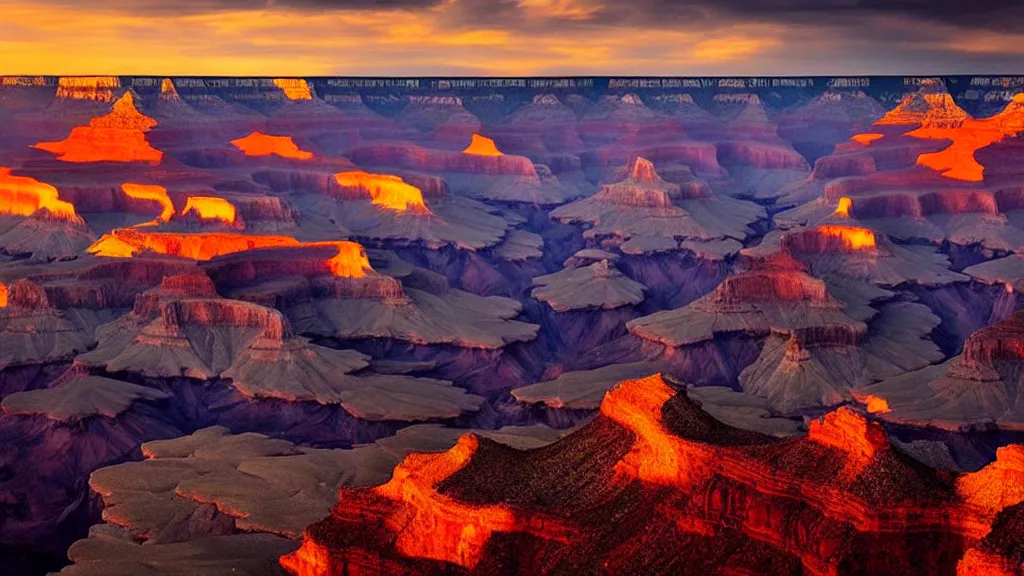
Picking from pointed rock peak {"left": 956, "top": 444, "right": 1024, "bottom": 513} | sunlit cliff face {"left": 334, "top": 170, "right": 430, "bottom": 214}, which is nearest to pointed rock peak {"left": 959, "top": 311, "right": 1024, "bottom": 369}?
pointed rock peak {"left": 956, "top": 444, "right": 1024, "bottom": 513}

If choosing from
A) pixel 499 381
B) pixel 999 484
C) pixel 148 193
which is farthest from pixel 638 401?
Result: pixel 148 193

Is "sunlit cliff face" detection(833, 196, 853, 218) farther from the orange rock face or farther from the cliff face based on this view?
the cliff face

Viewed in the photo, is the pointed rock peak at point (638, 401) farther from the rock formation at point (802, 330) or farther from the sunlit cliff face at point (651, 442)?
the rock formation at point (802, 330)

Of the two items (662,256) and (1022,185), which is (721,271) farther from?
(1022,185)

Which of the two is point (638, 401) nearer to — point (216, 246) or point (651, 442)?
point (651, 442)

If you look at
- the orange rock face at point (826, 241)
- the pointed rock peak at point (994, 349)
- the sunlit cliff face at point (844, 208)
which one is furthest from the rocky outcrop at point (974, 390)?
the sunlit cliff face at point (844, 208)

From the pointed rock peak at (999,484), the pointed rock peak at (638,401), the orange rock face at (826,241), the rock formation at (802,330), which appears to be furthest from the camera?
the orange rock face at (826,241)
